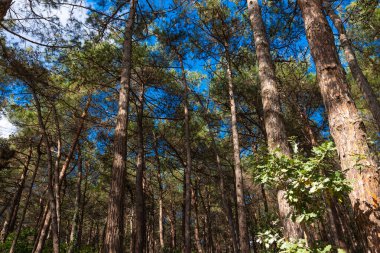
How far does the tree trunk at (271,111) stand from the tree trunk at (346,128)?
39.9 inches

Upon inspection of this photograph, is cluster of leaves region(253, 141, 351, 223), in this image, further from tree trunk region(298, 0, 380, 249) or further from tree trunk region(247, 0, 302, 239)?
tree trunk region(247, 0, 302, 239)

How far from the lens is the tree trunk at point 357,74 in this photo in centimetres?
719

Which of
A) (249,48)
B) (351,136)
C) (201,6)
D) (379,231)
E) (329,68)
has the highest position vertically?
(201,6)

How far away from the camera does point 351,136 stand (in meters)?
2.68

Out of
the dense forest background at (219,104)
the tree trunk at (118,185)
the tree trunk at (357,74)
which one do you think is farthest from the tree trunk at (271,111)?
the tree trunk at (118,185)

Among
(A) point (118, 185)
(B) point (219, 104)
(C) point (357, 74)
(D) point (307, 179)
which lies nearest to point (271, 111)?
(D) point (307, 179)

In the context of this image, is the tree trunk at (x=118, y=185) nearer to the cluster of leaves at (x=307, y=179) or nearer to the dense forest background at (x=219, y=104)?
the dense forest background at (x=219, y=104)

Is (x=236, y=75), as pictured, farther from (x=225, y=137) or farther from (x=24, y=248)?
(x=24, y=248)

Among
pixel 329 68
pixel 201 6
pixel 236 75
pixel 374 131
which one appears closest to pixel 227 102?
pixel 236 75

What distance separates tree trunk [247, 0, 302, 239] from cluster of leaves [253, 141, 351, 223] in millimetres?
1214

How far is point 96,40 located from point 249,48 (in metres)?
5.24

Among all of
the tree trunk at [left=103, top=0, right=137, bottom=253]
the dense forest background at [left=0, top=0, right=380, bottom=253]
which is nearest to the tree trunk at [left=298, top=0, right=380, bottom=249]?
the dense forest background at [left=0, top=0, right=380, bottom=253]

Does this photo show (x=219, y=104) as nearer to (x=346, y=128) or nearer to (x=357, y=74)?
(x=357, y=74)

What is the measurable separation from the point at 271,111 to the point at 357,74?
4992mm
